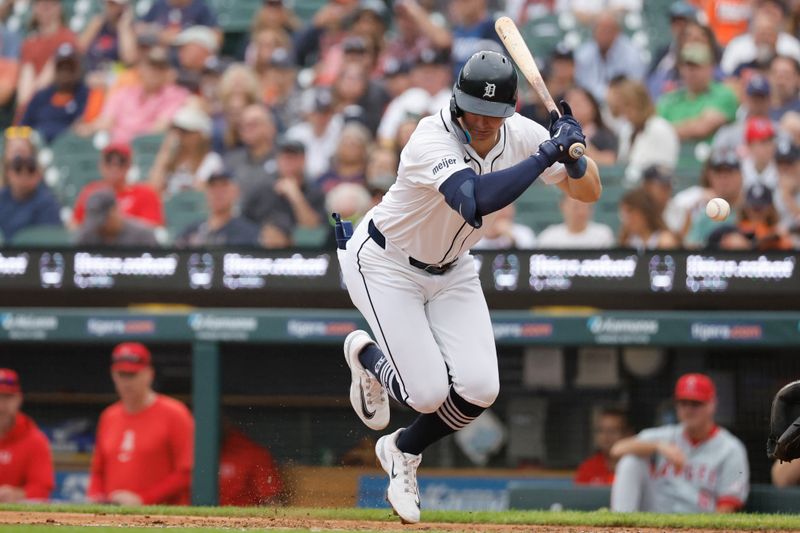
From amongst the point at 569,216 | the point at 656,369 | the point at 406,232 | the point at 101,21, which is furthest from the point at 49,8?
the point at 406,232

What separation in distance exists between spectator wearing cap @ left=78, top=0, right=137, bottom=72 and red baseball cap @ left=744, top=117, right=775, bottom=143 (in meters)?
5.89

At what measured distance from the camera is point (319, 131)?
10648mm

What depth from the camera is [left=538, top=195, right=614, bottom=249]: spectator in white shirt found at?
28.8ft

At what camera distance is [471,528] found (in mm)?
5711

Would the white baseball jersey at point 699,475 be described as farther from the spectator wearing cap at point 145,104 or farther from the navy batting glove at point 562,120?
the spectator wearing cap at point 145,104

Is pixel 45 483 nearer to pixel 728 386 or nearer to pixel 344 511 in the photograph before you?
pixel 344 511

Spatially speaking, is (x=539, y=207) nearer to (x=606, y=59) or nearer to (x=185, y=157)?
(x=606, y=59)

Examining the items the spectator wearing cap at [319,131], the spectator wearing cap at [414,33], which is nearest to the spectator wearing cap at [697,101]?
the spectator wearing cap at [414,33]

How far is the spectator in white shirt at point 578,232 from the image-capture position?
28.8ft

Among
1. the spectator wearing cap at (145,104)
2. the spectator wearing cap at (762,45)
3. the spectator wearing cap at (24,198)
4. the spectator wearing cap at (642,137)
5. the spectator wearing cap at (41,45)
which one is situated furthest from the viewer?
the spectator wearing cap at (41,45)

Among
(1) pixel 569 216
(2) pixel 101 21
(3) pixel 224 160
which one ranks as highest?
(2) pixel 101 21

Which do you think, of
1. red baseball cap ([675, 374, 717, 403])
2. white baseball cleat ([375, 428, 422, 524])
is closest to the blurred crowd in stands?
red baseball cap ([675, 374, 717, 403])

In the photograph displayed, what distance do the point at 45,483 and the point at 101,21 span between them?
240 inches

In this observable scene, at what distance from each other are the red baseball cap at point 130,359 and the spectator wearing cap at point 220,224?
6.15 feet
